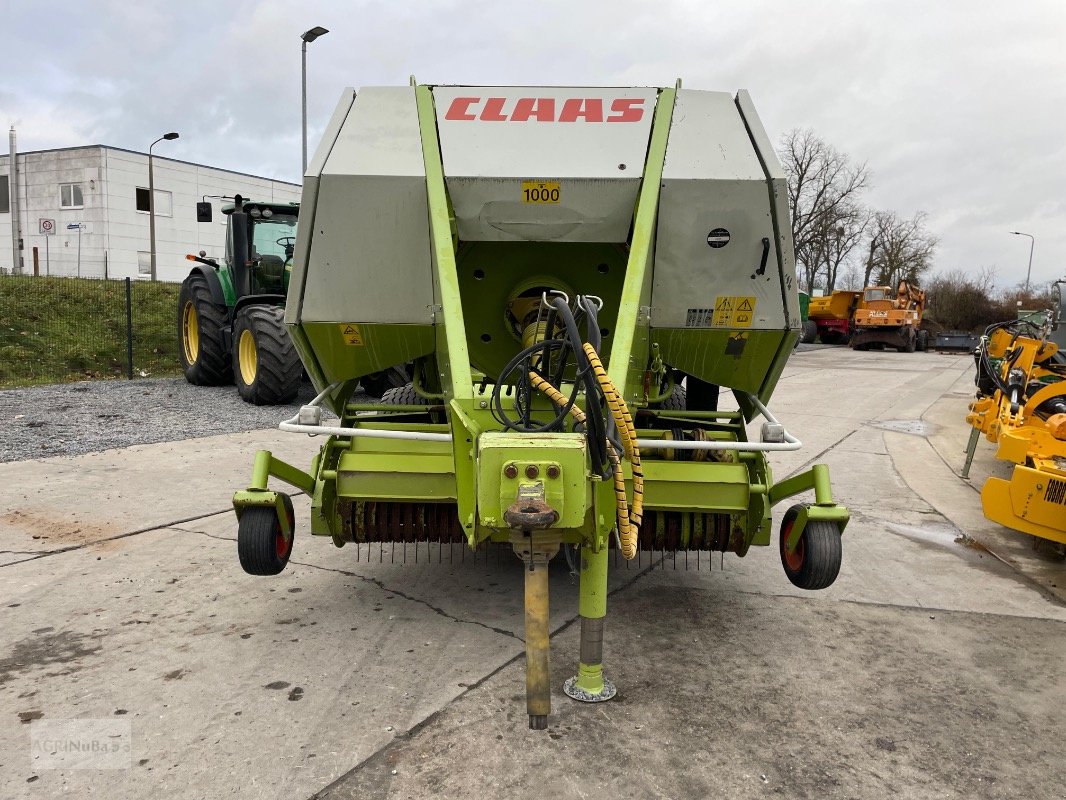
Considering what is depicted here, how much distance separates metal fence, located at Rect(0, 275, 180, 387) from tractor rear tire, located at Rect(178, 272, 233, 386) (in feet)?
6.88

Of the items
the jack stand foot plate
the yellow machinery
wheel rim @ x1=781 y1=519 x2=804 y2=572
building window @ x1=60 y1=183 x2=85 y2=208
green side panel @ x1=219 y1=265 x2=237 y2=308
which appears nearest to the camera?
the jack stand foot plate

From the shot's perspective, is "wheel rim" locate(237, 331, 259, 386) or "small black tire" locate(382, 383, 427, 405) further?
"wheel rim" locate(237, 331, 259, 386)

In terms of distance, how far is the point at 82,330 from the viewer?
16016 mm

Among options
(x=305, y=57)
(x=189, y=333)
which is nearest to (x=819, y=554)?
(x=189, y=333)

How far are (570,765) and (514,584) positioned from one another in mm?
1612

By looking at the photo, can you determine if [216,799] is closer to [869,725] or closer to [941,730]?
[869,725]

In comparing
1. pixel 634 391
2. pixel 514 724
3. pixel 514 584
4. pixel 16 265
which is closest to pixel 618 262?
pixel 634 391

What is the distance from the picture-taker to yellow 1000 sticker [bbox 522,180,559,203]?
3422mm

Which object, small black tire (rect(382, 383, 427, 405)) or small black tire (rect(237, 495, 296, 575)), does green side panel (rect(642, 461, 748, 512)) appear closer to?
small black tire (rect(237, 495, 296, 575))

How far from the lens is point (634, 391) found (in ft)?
11.0

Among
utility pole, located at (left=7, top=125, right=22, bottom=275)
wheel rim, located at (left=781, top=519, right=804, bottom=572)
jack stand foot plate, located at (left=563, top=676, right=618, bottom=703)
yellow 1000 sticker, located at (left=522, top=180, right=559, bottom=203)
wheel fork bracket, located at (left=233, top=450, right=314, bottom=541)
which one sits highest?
utility pole, located at (left=7, top=125, right=22, bottom=275)

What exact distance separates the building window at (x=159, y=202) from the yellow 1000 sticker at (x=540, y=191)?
A: 112ft

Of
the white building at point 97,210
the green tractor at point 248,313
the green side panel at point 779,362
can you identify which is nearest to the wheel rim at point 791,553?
the green side panel at point 779,362

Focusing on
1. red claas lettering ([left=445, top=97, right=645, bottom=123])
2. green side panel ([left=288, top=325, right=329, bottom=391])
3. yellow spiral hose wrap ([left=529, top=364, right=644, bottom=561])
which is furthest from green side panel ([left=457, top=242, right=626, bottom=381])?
yellow spiral hose wrap ([left=529, top=364, right=644, bottom=561])
